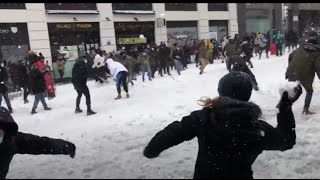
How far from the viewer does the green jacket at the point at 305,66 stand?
24.5 feet

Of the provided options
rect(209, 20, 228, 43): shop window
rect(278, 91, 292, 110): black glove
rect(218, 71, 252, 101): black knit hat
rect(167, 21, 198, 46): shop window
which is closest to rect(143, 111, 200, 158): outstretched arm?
rect(218, 71, 252, 101): black knit hat

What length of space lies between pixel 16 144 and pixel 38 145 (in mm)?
123

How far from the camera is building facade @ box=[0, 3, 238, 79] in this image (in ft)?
54.3

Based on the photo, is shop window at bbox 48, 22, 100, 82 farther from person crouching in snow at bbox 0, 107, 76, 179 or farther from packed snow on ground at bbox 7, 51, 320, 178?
Answer: person crouching in snow at bbox 0, 107, 76, 179

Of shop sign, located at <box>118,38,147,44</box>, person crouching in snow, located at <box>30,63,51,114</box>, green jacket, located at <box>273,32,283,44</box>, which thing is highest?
shop sign, located at <box>118,38,147,44</box>

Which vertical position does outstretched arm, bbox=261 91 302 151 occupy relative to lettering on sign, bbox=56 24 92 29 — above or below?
below

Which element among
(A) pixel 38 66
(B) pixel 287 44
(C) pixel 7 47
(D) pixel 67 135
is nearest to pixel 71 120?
(D) pixel 67 135

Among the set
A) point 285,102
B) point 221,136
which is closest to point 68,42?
point 285,102


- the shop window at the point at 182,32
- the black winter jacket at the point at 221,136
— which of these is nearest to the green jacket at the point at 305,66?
the black winter jacket at the point at 221,136

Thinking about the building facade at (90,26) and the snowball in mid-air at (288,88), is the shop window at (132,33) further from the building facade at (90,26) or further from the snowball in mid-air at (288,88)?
the snowball in mid-air at (288,88)

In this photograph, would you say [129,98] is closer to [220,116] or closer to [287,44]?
[220,116]

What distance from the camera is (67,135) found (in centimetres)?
786

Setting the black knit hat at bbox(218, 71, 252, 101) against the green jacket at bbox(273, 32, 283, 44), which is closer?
the black knit hat at bbox(218, 71, 252, 101)

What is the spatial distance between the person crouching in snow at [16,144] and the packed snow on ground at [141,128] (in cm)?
10
